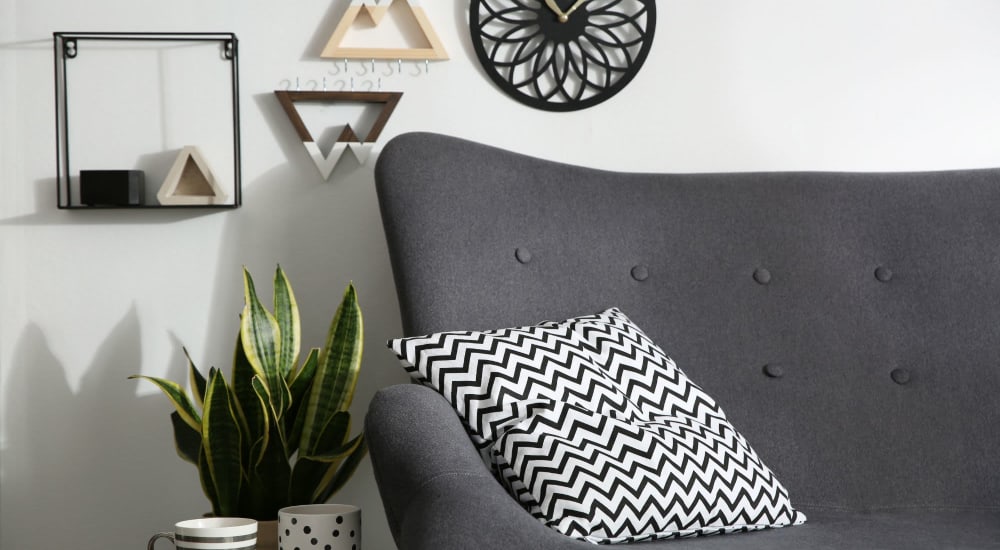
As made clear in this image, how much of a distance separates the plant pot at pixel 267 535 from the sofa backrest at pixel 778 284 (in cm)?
45

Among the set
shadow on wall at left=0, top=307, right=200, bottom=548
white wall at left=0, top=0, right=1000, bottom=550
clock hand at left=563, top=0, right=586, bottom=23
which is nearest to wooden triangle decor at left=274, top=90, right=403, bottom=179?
white wall at left=0, top=0, right=1000, bottom=550

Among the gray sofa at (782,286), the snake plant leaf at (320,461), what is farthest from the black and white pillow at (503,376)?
the snake plant leaf at (320,461)

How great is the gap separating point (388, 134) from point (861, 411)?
114cm

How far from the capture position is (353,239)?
1.91 m

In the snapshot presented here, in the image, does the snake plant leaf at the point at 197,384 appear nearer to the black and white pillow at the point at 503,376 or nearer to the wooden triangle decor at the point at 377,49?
the black and white pillow at the point at 503,376

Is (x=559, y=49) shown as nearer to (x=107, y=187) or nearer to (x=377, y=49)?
(x=377, y=49)

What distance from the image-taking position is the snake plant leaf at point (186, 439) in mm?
1689

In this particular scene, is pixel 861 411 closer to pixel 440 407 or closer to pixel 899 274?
→ pixel 899 274

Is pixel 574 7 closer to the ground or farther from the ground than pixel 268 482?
farther from the ground

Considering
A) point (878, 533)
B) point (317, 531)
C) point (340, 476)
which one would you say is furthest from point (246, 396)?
point (878, 533)

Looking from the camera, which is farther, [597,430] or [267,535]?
[267,535]

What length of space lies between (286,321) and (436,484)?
0.79m

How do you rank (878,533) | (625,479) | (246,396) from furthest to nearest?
(246,396) → (878,533) → (625,479)

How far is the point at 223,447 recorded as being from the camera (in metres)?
1.59
